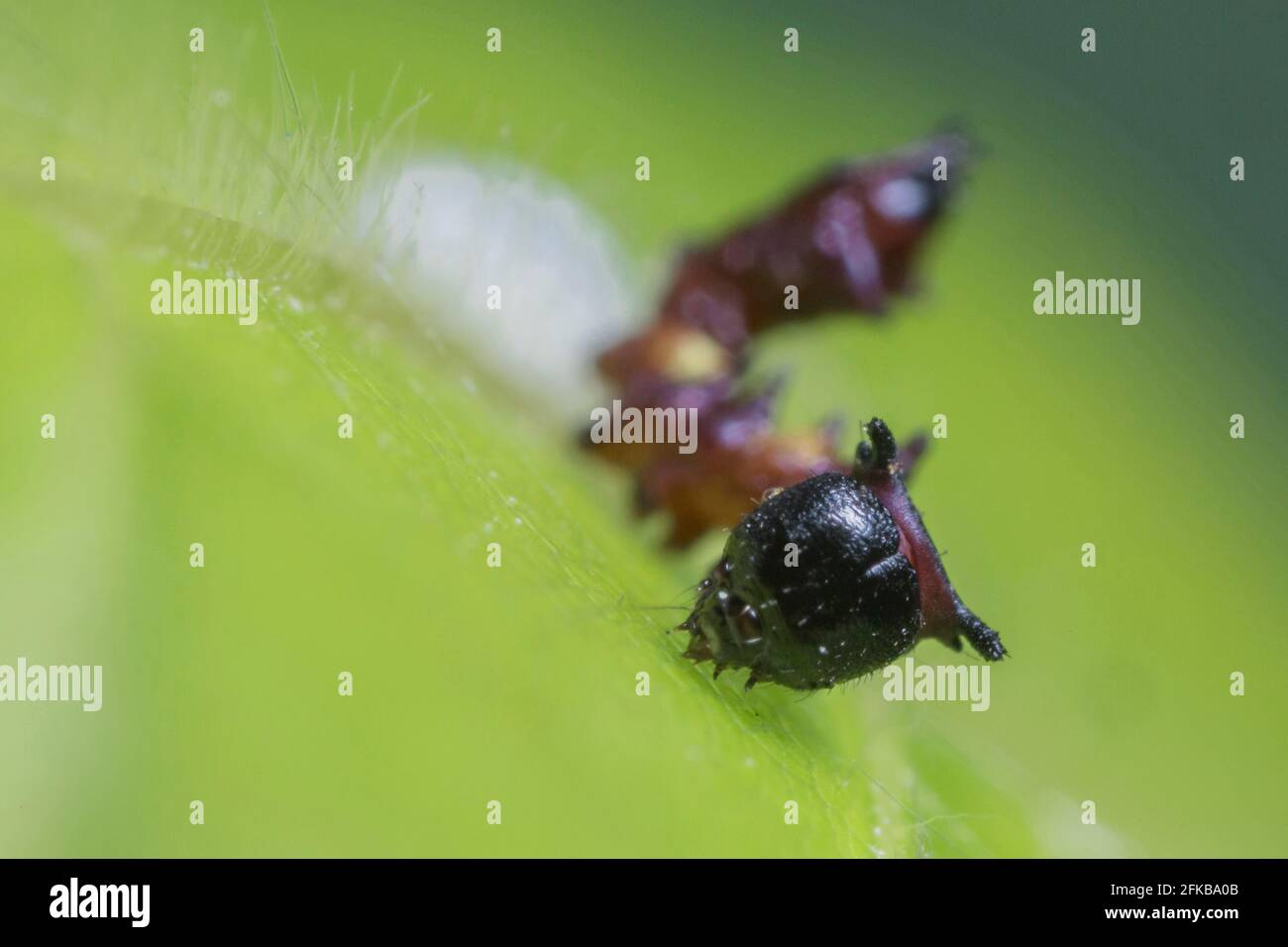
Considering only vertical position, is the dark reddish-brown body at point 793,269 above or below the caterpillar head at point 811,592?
above

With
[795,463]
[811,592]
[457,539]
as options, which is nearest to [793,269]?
[795,463]

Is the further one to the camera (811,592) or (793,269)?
(793,269)

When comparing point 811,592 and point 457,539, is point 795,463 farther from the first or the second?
point 457,539

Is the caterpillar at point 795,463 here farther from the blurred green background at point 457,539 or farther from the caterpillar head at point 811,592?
the blurred green background at point 457,539

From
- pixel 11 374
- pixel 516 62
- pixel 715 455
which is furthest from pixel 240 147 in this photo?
pixel 516 62

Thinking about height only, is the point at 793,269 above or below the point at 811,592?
above

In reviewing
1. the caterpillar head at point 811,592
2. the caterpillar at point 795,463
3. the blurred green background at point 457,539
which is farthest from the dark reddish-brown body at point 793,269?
the caterpillar head at point 811,592

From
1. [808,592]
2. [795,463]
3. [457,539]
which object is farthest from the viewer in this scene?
[795,463]
